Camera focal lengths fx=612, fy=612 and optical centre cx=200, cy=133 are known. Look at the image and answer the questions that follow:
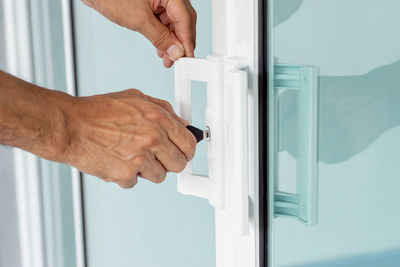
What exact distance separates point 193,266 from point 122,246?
199 mm

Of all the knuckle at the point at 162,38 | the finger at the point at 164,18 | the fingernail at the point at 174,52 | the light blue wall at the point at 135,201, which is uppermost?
the finger at the point at 164,18

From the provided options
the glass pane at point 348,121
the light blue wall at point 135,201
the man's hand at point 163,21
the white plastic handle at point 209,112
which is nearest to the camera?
the glass pane at point 348,121

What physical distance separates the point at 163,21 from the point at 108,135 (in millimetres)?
245

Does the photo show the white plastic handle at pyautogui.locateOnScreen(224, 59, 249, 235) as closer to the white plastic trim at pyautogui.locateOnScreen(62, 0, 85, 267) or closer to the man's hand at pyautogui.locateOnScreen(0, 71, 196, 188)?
the man's hand at pyautogui.locateOnScreen(0, 71, 196, 188)

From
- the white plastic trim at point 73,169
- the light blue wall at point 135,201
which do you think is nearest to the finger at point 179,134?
the light blue wall at point 135,201

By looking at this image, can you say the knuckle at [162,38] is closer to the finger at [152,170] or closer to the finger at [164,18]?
the finger at [164,18]

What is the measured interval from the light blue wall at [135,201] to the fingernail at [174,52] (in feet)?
1.03

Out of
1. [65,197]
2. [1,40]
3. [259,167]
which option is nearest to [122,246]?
[65,197]

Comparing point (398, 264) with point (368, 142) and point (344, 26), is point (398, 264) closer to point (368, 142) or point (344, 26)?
point (368, 142)

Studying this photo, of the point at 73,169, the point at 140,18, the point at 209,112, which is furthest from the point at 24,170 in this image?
the point at 209,112

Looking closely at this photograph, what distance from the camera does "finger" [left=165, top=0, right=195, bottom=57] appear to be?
874 mm

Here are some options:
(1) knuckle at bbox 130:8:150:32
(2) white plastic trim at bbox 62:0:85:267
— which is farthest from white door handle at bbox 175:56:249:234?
(2) white plastic trim at bbox 62:0:85:267

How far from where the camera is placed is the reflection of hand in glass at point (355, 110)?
0.64 meters

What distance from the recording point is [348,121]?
2.20 feet
